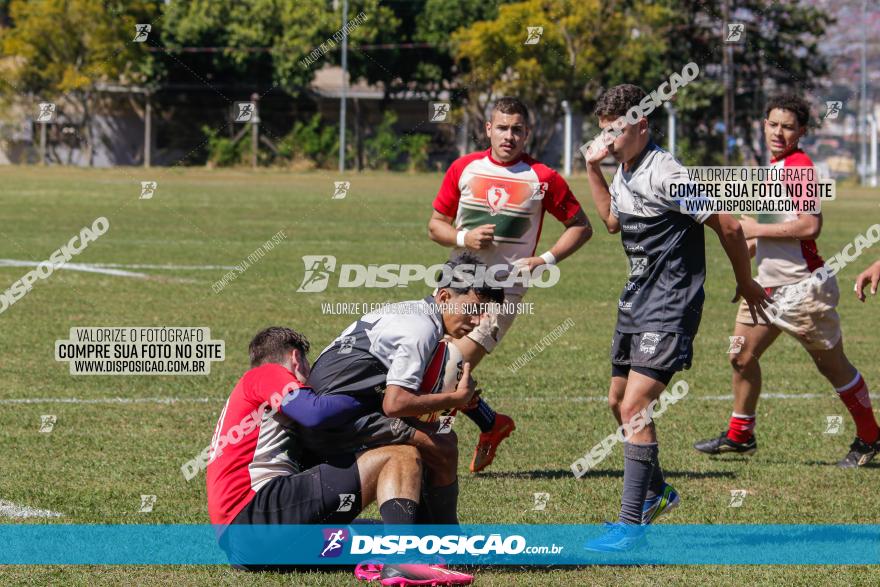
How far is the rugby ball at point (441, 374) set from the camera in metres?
6.29

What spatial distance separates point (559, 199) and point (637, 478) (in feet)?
7.53

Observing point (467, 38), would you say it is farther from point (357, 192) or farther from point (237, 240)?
point (237, 240)

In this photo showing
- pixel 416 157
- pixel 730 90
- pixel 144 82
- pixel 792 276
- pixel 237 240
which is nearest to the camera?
pixel 792 276

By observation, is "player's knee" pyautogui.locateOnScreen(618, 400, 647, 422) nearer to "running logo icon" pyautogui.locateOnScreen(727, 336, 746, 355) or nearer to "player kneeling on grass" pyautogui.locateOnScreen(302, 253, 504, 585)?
"player kneeling on grass" pyautogui.locateOnScreen(302, 253, 504, 585)

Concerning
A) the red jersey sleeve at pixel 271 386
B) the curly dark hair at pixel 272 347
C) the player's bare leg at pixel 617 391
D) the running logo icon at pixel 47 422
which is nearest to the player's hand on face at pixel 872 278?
the player's bare leg at pixel 617 391

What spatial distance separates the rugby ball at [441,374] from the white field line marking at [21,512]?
232cm

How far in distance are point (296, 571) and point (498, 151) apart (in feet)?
10.5

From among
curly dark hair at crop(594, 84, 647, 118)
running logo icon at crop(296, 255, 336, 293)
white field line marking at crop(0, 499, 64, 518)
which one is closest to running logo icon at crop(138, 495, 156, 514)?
white field line marking at crop(0, 499, 64, 518)

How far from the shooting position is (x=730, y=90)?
181ft

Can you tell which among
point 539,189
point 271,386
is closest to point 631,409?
point 271,386

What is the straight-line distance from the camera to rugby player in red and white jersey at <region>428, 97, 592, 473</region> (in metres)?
8.37

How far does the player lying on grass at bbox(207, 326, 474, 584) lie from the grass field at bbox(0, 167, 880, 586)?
0.30 metres

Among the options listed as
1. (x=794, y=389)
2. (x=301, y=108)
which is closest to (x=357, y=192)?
(x=301, y=108)

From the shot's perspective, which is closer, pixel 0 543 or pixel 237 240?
pixel 0 543
